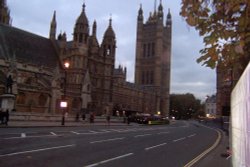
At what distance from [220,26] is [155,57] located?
141988 mm

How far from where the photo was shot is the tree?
5.64 meters

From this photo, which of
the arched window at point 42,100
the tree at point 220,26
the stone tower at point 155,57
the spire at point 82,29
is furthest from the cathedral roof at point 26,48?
the stone tower at point 155,57

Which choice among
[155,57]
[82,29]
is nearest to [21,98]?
[82,29]

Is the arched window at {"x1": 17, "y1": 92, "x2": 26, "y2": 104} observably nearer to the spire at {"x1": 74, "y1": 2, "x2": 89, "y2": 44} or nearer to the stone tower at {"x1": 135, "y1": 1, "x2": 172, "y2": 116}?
the spire at {"x1": 74, "y1": 2, "x2": 89, "y2": 44}

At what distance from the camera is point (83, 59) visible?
80438 millimetres

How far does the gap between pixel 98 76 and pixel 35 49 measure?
63.7ft

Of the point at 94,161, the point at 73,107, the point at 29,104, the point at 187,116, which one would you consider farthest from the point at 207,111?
the point at 94,161

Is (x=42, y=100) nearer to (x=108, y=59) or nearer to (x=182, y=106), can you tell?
(x=108, y=59)

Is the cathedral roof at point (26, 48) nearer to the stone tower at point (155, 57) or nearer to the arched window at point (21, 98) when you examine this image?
the arched window at point (21, 98)

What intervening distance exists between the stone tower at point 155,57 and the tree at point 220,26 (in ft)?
451

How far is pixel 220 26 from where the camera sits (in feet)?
19.5

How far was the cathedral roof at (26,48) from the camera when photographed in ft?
214

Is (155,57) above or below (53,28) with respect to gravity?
above

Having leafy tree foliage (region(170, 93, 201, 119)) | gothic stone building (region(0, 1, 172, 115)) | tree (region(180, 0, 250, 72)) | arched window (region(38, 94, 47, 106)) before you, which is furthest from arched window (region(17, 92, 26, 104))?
leafy tree foliage (region(170, 93, 201, 119))
